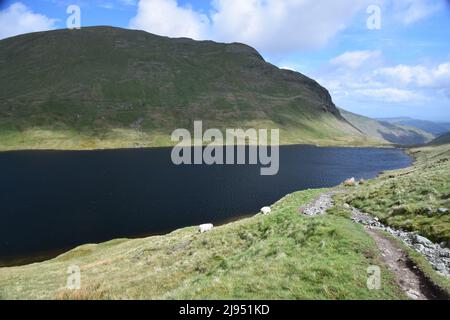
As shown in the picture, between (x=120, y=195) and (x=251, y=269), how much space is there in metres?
89.9

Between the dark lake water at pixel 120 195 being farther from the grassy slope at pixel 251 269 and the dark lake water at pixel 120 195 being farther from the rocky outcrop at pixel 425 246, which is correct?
the rocky outcrop at pixel 425 246

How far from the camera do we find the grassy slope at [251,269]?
1875cm

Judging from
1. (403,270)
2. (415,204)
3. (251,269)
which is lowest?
(251,269)

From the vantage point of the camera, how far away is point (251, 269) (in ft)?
72.8

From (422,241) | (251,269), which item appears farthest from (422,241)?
(251,269)

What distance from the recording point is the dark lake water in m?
75.0

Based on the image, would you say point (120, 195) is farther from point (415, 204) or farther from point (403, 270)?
point (403, 270)

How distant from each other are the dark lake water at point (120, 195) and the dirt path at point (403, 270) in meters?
56.3

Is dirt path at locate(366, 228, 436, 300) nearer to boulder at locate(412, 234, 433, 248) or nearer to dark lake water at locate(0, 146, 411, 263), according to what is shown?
boulder at locate(412, 234, 433, 248)

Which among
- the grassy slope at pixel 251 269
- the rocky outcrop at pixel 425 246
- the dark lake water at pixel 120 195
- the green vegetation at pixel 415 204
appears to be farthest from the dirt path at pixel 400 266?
the dark lake water at pixel 120 195
